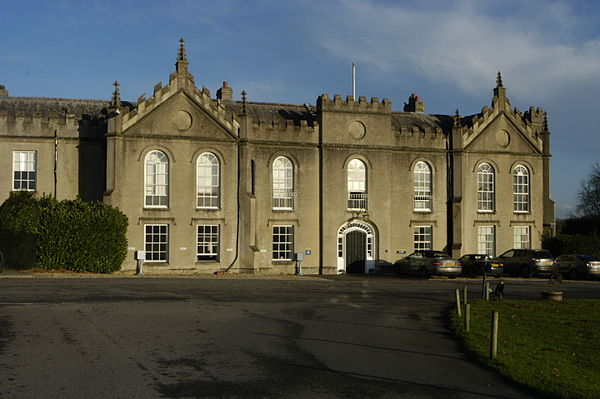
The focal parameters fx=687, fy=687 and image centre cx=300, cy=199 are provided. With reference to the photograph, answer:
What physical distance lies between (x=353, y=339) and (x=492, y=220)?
27815mm

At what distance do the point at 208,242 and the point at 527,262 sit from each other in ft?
53.9

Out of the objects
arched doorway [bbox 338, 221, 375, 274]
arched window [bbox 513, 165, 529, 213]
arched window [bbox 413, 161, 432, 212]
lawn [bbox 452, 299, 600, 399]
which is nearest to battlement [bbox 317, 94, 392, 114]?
arched window [bbox 413, 161, 432, 212]

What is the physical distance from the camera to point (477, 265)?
3597 centimetres

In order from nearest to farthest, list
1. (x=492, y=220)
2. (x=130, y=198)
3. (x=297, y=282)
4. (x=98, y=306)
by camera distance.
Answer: (x=98, y=306)
(x=297, y=282)
(x=130, y=198)
(x=492, y=220)

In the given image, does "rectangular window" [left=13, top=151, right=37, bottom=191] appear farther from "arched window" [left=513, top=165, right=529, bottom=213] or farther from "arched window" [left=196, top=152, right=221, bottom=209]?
"arched window" [left=513, top=165, right=529, bottom=213]

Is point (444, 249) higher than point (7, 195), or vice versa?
point (7, 195)

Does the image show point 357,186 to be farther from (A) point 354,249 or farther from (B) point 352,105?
(B) point 352,105

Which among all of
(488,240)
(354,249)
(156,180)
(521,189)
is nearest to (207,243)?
(156,180)

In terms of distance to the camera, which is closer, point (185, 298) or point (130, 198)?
point (185, 298)

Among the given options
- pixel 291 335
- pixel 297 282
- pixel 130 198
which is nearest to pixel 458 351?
pixel 291 335

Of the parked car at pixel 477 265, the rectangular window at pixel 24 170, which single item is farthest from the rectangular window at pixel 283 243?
the rectangular window at pixel 24 170

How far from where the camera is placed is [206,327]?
50.3ft

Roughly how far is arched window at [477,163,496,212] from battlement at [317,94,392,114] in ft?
22.6

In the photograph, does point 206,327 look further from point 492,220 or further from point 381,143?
point 492,220
